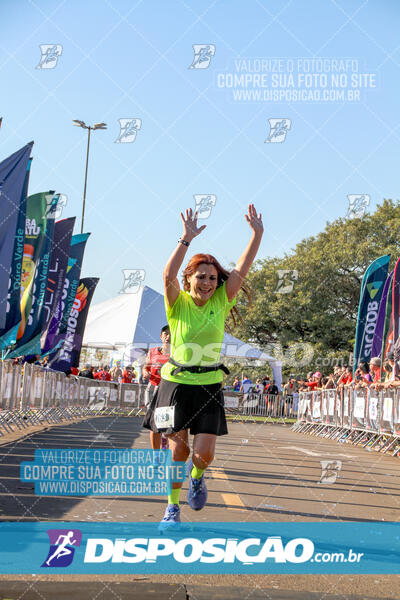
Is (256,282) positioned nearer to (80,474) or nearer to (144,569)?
(80,474)

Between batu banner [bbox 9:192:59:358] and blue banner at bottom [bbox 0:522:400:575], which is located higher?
batu banner [bbox 9:192:59:358]

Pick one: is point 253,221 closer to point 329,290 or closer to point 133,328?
point 133,328

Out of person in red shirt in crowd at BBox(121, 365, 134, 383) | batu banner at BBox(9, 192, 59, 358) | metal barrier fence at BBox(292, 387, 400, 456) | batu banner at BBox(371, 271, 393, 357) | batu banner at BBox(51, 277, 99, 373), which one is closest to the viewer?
metal barrier fence at BBox(292, 387, 400, 456)

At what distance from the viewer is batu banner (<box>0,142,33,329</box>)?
47.0 feet

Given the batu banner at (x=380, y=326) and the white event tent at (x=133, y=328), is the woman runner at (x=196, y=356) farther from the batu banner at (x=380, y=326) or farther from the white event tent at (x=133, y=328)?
the white event tent at (x=133, y=328)

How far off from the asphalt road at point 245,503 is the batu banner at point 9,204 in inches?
106

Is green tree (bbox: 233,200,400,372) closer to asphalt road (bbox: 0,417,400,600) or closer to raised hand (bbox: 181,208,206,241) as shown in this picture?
asphalt road (bbox: 0,417,400,600)

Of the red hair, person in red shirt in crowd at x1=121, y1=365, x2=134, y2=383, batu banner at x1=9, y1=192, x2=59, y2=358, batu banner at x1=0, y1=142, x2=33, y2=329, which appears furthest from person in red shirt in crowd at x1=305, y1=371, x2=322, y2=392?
the red hair

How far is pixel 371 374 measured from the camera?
18500 millimetres

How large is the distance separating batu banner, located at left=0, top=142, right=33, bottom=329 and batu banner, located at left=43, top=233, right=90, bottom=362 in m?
7.50

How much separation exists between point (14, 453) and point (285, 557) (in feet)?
23.3

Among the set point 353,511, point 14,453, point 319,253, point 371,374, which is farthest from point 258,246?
point 319,253

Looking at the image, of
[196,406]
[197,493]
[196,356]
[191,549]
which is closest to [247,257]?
[196,356]

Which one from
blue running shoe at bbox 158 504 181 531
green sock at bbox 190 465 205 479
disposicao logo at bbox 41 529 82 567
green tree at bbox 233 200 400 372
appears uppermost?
green tree at bbox 233 200 400 372
